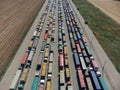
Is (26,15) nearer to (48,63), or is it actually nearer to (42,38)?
(42,38)

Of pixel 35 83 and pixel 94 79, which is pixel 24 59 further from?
pixel 94 79

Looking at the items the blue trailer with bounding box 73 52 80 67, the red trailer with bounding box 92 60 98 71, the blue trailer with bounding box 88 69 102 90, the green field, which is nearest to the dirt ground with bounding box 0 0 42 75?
the blue trailer with bounding box 73 52 80 67

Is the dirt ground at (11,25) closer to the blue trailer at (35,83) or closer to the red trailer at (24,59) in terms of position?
the red trailer at (24,59)

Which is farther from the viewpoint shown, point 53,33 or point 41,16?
point 41,16

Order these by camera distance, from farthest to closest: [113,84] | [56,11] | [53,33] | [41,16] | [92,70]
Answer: [56,11] → [41,16] → [53,33] → [92,70] → [113,84]

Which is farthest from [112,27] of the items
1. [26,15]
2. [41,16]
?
[26,15]

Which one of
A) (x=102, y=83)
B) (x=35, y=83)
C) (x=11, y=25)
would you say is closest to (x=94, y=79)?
(x=102, y=83)
